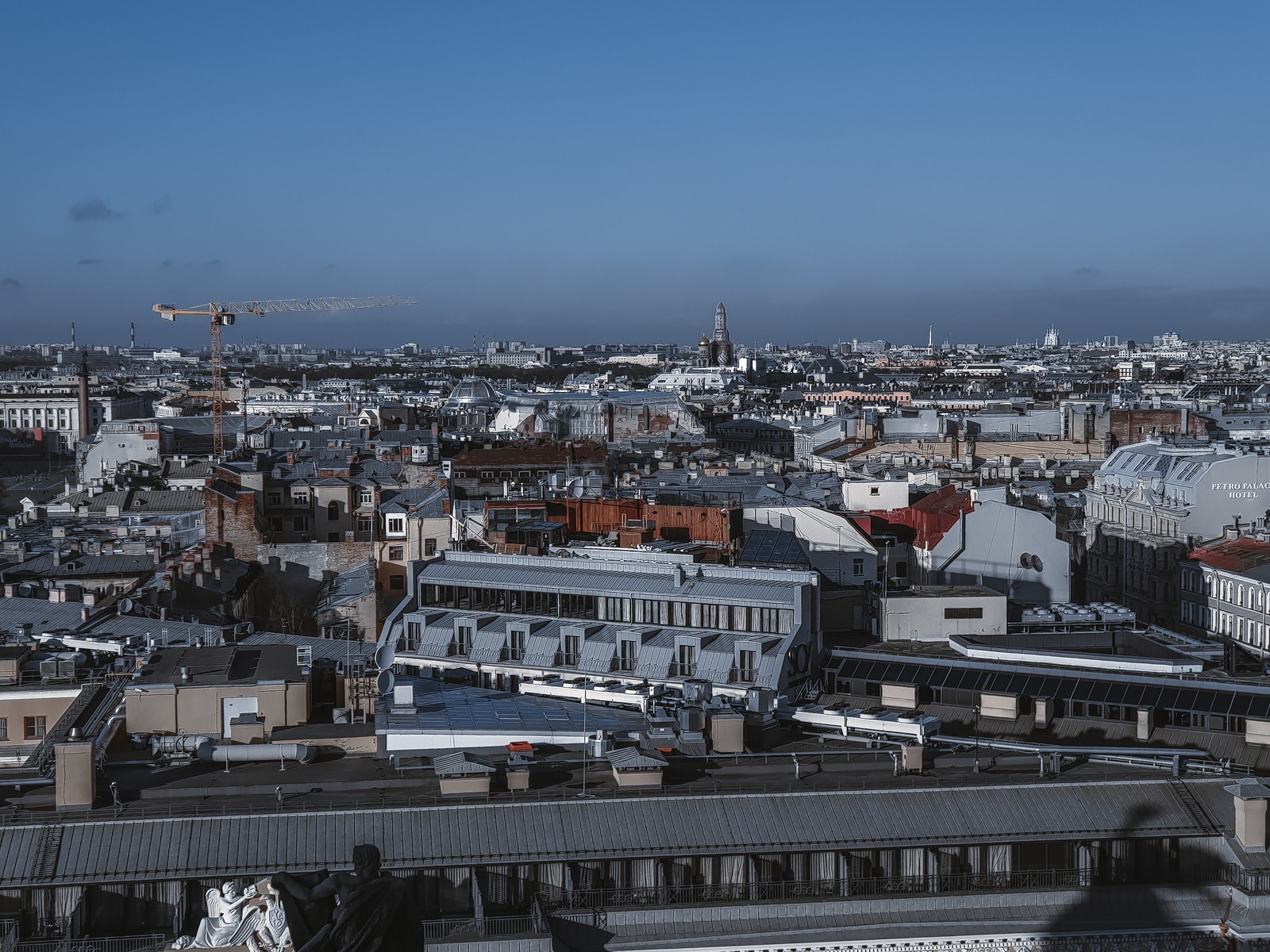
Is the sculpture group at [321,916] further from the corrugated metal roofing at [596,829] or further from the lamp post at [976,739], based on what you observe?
the lamp post at [976,739]

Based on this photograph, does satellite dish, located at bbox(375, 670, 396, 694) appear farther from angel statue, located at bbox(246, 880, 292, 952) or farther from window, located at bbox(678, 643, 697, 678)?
angel statue, located at bbox(246, 880, 292, 952)

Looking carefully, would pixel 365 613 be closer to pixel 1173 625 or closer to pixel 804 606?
pixel 804 606

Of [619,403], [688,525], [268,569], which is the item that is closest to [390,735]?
[688,525]

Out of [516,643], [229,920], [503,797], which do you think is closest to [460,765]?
[503,797]

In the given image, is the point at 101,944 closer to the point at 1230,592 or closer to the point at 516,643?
the point at 516,643

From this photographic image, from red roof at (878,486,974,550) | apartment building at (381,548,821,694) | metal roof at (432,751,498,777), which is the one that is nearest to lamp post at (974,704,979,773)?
apartment building at (381,548,821,694)

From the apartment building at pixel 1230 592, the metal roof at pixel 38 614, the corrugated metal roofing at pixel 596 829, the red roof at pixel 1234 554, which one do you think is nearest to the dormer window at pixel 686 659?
the corrugated metal roofing at pixel 596 829
